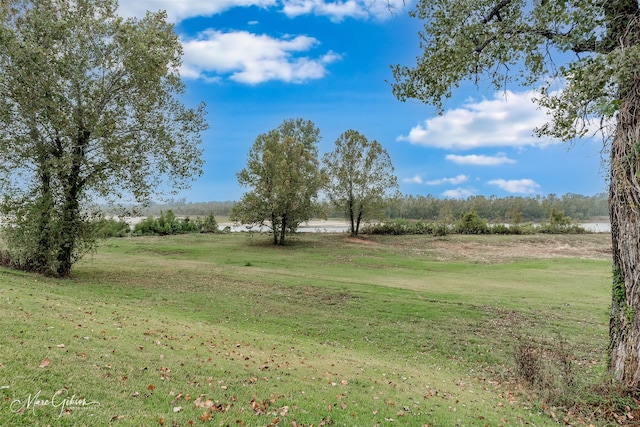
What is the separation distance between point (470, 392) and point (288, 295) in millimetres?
8861

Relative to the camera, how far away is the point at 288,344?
9.01 m

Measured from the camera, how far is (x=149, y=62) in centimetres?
1516

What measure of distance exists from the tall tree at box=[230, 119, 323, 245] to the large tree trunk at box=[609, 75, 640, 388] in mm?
26524

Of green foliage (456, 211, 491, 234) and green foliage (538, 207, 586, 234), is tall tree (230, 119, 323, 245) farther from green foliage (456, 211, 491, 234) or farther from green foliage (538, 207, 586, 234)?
green foliage (538, 207, 586, 234)

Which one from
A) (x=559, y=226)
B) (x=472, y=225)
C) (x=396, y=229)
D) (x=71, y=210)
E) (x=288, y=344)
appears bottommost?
(x=288, y=344)

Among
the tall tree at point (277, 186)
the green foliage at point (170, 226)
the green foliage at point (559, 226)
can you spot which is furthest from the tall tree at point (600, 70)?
the green foliage at point (559, 226)

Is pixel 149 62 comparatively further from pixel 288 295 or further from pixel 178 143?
pixel 288 295

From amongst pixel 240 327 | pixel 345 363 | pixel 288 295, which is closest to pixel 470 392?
pixel 345 363

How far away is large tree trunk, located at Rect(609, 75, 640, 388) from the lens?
6.20 m

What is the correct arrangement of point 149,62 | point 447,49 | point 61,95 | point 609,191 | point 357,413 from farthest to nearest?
1. point 149,62
2. point 61,95
3. point 447,49
4. point 609,191
5. point 357,413

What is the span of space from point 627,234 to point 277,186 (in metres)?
27.2

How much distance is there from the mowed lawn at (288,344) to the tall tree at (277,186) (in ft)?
39.1

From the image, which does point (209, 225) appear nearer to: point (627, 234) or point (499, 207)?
point (627, 234)

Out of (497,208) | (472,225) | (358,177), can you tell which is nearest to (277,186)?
(358,177)
